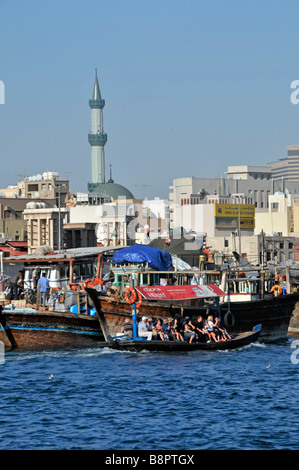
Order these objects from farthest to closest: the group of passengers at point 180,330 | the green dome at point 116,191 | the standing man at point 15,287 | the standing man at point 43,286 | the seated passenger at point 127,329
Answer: the green dome at point 116,191 → the standing man at point 15,287 → the standing man at point 43,286 → the seated passenger at point 127,329 → the group of passengers at point 180,330

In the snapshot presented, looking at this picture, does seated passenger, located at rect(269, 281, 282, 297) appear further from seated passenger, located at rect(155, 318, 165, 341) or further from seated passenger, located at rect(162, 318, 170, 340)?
seated passenger, located at rect(155, 318, 165, 341)

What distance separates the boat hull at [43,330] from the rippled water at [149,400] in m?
0.66

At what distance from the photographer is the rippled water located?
24.0 metres

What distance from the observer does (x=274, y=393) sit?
3072 cm

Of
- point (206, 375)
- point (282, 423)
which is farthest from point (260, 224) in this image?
point (282, 423)

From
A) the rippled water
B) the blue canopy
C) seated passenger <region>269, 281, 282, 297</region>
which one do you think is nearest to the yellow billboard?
seated passenger <region>269, 281, 282, 297</region>

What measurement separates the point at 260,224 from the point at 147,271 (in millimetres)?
71690

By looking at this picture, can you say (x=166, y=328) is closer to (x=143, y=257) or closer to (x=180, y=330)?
(x=180, y=330)

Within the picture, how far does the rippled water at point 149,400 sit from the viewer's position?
946 inches

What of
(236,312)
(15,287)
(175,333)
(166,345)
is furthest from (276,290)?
(15,287)

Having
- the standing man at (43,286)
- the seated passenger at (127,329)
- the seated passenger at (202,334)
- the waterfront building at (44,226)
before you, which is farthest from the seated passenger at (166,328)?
→ the waterfront building at (44,226)

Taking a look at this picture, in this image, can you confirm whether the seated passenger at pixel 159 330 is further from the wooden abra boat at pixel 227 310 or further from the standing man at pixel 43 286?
the standing man at pixel 43 286

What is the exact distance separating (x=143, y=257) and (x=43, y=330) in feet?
30.5

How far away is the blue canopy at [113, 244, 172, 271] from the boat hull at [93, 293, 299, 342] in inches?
178
